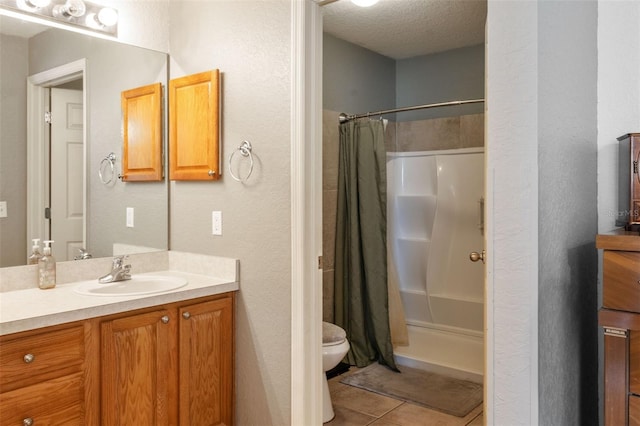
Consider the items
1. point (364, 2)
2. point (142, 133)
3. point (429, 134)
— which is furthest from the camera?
point (429, 134)

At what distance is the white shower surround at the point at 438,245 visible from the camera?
3752mm

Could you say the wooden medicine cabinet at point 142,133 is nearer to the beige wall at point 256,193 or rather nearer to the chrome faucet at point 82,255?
the beige wall at point 256,193

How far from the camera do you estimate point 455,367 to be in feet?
10.7

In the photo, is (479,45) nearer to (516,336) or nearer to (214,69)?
(214,69)

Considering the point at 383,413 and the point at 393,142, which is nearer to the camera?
the point at 383,413

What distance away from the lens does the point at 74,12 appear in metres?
2.29

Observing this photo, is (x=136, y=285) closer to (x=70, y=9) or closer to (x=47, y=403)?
(x=47, y=403)

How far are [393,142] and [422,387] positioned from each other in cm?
211

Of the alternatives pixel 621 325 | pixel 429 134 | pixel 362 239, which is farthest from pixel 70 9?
pixel 429 134

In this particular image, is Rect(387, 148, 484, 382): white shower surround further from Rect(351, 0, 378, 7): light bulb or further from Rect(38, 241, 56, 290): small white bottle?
Rect(38, 241, 56, 290): small white bottle

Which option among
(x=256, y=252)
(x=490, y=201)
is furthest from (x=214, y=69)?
(x=490, y=201)

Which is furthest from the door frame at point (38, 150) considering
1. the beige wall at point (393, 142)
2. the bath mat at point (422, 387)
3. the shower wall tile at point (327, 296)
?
the bath mat at point (422, 387)

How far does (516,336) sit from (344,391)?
1.98 meters

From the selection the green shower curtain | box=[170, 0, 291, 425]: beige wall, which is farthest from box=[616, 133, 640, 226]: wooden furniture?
the green shower curtain
